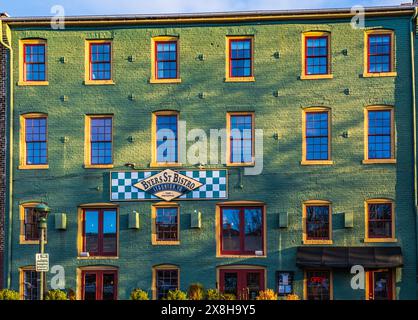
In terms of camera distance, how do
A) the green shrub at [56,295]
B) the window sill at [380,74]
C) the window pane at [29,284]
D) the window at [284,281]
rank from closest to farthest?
1. the green shrub at [56,295]
2. the window at [284,281]
3. the window sill at [380,74]
4. the window pane at [29,284]

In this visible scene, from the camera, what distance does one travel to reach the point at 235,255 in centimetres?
2612

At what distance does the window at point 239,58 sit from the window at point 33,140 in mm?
7615

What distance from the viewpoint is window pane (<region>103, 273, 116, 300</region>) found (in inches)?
1043

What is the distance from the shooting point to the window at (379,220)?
2581cm

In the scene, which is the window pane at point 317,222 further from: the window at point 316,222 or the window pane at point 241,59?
the window pane at point 241,59

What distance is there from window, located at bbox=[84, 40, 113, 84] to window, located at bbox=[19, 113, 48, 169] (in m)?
2.54

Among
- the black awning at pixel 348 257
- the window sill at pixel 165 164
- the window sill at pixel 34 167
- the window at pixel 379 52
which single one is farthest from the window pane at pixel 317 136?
the window sill at pixel 34 167

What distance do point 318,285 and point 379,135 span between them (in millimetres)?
6157

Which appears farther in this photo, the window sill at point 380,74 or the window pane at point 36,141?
the window pane at point 36,141

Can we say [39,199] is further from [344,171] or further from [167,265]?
[344,171]

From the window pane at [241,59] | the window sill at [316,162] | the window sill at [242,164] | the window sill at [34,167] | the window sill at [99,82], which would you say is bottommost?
the window sill at [34,167]

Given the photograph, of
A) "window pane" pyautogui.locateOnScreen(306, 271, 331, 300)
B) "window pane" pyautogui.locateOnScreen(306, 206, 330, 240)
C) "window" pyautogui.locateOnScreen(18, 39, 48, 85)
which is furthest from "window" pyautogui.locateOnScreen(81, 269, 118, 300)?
"window" pyautogui.locateOnScreen(18, 39, 48, 85)

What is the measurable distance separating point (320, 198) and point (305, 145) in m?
2.12

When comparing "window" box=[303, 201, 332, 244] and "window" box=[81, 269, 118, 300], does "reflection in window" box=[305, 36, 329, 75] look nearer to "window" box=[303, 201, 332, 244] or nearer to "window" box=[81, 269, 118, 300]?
"window" box=[303, 201, 332, 244]
